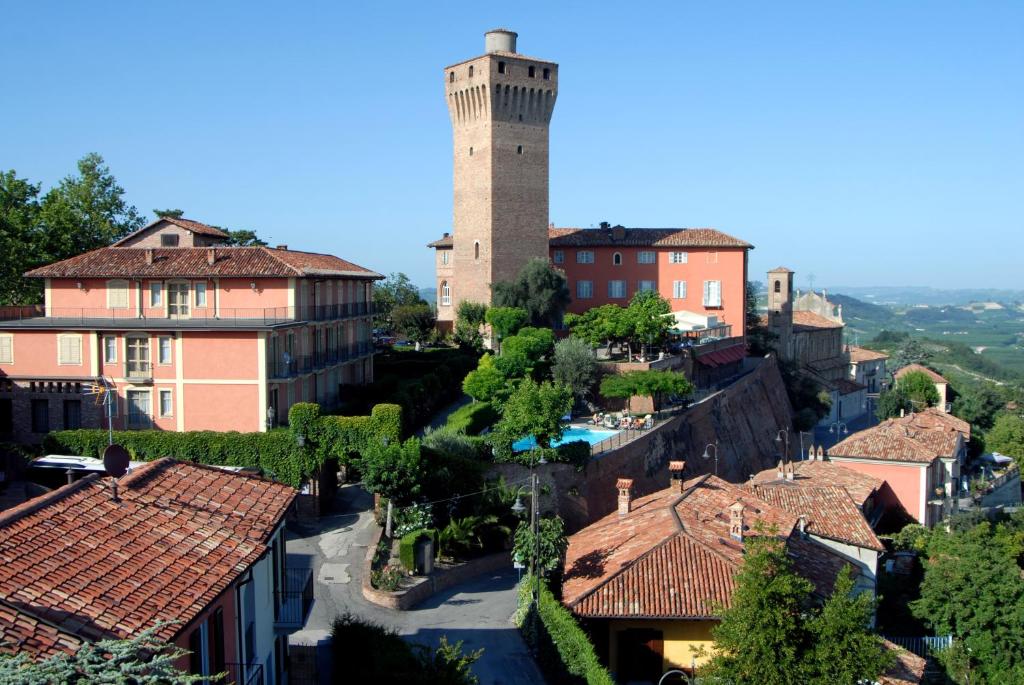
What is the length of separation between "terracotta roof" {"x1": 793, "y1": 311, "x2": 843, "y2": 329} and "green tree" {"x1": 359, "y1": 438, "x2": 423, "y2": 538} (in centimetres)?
5333

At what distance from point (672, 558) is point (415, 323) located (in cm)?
3675

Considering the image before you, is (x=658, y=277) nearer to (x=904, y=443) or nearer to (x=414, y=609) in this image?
(x=904, y=443)

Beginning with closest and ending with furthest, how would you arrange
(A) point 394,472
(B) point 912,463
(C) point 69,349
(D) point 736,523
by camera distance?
(D) point 736,523 < (A) point 394,472 < (C) point 69,349 < (B) point 912,463

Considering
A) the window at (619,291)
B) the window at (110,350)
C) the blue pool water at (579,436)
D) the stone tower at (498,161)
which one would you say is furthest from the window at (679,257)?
the window at (110,350)

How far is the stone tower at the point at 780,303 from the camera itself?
68.2 m

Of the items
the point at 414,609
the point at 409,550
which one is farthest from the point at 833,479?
the point at 414,609

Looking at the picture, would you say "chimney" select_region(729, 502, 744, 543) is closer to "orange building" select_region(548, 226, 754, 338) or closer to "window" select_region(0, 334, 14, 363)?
"window" select_region(0, 334, 14, 363)

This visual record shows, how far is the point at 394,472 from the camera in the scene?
25.9 meters

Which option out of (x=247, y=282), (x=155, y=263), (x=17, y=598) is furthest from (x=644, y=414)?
(x=17, y=598)

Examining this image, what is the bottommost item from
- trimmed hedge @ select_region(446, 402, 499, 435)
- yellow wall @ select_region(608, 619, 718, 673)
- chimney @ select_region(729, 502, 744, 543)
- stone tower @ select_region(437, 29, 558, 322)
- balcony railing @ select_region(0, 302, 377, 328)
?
yellow wall @ select_region(608, 619, 718, 673)

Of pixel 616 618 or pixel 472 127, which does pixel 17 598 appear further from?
pixel 472 127

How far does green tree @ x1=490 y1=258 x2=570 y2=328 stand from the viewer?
1914 inches

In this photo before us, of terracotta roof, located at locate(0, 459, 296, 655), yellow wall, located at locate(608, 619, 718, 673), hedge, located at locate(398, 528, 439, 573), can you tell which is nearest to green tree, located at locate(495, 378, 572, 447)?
hedge, located at locate(398, 528, 439, 573)

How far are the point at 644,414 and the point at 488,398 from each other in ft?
22.6
